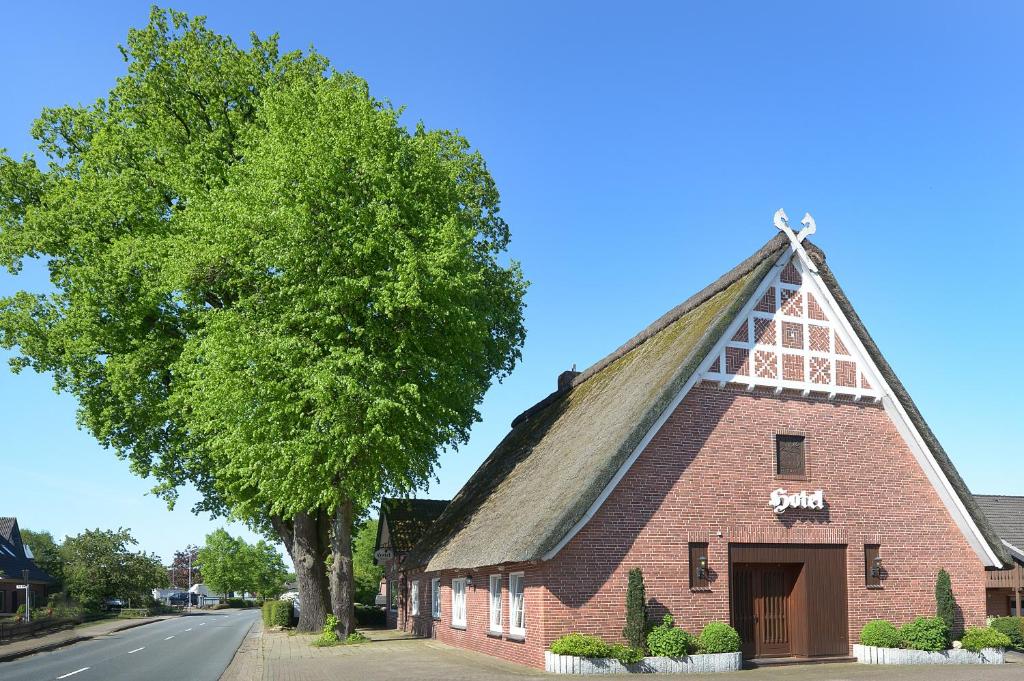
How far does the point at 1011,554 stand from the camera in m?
36.9

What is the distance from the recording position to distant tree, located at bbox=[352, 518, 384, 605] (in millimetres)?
64375

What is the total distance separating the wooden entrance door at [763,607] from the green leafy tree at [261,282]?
10152 millimetres

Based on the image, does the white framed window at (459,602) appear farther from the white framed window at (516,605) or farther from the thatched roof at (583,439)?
the white framed window at (516,605)

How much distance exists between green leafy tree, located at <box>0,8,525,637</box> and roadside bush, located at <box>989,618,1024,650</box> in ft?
55.3

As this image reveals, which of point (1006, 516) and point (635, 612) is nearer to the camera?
point (635, 612)

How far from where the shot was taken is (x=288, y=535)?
119 ft

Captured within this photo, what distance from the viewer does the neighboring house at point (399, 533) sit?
134 feet

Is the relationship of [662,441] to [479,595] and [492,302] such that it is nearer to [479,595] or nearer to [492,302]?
[479,595]

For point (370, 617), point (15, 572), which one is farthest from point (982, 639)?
point (15, 572)

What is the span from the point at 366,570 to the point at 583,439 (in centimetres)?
6284

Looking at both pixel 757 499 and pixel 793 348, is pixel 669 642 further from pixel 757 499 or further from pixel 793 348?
pixel 793 348

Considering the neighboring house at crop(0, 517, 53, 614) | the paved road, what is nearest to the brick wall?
the paved road

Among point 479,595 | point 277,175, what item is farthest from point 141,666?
point 277,175

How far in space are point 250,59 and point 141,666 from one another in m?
21.4
